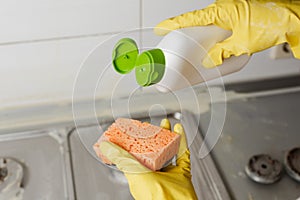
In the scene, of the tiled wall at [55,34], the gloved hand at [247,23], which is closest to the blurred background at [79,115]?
the tiled wall at [55,34]

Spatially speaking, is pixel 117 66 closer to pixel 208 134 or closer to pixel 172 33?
pixel 172 33

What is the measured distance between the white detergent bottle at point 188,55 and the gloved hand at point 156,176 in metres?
0.11

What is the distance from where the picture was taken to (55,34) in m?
0.94

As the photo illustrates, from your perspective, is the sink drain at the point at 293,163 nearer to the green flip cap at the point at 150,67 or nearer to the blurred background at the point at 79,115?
the blurred background at the point at 79,115

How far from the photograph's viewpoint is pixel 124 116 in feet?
2.54

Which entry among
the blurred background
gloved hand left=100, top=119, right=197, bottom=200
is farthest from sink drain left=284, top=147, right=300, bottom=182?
gloved hand left=100, top=119, right=197, bottom=200

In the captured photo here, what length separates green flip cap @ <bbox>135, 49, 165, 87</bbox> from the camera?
64 cm

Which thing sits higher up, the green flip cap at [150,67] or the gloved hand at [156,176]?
the green flip cap at [150,67]

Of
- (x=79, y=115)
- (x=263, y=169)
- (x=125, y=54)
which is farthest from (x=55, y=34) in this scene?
(x=263, y=169)

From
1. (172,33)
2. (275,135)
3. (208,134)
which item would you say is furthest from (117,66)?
(275,135)

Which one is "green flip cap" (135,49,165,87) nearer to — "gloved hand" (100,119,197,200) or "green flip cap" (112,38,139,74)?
"green flip cap" (112,38,139,74)

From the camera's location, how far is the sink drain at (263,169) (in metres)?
0.93

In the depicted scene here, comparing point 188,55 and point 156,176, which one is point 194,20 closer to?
point 188,55

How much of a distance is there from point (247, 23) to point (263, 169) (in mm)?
352
